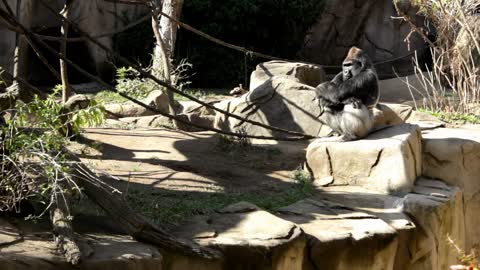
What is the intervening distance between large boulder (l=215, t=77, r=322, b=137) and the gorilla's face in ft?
4.81

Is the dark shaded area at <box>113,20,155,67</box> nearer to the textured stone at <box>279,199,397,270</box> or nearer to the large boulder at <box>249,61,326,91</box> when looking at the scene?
the large boulder at <box>249,61,326,91</box>

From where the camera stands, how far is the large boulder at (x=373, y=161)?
709 centimetres

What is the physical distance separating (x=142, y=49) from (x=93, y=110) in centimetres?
964

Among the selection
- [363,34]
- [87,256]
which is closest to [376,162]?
[87,256]

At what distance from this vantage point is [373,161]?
720 centimetres

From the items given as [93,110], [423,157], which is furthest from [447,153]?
[93,110]

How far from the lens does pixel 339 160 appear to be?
736cm

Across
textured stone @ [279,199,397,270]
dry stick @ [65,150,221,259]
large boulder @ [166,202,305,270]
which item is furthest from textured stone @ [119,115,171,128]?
dry stick @ [65,150,221,259]

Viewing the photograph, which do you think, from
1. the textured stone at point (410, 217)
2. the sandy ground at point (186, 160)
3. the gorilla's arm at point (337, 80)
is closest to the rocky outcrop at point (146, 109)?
the sandy ground at point (186, 160)

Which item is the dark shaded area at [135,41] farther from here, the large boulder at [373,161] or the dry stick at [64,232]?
the dry stick at [64,232]

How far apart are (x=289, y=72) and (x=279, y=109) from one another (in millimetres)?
1263

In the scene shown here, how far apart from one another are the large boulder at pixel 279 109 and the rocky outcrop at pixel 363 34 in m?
8.91

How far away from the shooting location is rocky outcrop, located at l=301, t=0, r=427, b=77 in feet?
60.1

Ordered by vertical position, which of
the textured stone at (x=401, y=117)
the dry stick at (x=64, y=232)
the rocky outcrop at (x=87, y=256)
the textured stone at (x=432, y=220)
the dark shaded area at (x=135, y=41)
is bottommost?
the textured stone at (x=432, y=220)
